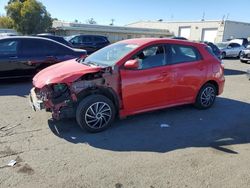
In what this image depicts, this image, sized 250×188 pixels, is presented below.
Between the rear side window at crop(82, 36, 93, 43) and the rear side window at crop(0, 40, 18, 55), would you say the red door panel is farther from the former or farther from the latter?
the rear side window at crop(82, 36, 93, 43)

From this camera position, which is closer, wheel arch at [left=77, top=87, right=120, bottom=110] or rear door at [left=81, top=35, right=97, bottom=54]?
wheel arch at [left=77, top=87, right=120, bottom=110]

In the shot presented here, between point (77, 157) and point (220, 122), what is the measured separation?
3.25m

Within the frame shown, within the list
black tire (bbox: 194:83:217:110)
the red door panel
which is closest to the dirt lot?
black tire (bbox: 194:83:217:110)

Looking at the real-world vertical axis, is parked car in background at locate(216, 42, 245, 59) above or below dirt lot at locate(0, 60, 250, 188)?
below

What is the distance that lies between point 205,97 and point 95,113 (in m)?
2.98

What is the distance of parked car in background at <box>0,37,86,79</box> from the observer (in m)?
8.11

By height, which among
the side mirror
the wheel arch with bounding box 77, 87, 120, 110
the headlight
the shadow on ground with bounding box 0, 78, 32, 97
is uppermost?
the side mirror

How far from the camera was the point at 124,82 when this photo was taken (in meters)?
4.92

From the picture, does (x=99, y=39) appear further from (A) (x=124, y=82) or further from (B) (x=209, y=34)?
(B) (x=209, y=34)

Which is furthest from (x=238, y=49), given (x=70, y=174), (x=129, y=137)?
(x=70, y=174)

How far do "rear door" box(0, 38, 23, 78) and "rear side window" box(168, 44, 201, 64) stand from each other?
197 inches

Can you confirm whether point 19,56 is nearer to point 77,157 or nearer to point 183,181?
point 77,157

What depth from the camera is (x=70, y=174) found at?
349 centimetres

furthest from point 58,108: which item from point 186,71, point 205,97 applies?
point 205,97
